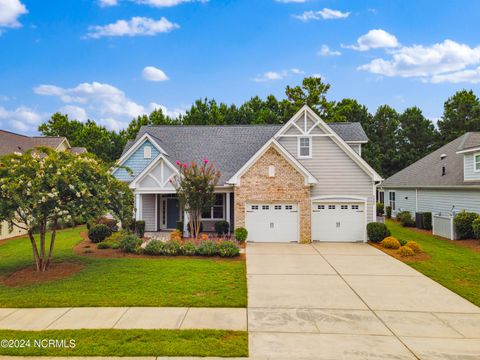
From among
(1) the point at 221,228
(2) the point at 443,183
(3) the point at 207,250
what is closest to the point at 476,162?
(2) the point at 443,183

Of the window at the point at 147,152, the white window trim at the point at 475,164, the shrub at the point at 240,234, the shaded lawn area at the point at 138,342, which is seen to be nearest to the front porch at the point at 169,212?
the window at the point at 147,152

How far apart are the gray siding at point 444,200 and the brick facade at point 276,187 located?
9.80m

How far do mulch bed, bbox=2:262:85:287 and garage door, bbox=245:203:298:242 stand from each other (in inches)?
340

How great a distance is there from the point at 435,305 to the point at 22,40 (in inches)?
1005

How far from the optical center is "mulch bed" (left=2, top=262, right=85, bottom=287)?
10.1 m

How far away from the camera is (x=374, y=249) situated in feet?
51.8

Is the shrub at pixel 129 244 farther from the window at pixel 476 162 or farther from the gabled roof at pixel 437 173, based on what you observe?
the window at pixel 476 162

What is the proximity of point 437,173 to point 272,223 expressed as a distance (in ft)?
48.0

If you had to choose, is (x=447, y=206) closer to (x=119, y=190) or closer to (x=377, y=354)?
(x=377, y=354)

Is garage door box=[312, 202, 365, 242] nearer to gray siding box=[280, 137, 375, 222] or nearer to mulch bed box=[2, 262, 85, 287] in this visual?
gray siding box=[280, 137, 375, 222]

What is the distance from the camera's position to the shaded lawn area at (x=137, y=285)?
8289 millimetres

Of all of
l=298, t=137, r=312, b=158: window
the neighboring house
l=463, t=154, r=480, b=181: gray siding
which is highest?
the neighboring house

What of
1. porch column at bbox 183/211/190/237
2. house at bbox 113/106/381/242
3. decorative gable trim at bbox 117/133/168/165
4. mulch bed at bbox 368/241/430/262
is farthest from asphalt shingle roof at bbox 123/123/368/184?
mulch bed at bbox 368/241/430/262

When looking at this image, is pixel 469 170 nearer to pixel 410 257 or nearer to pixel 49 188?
pixel 410 257
